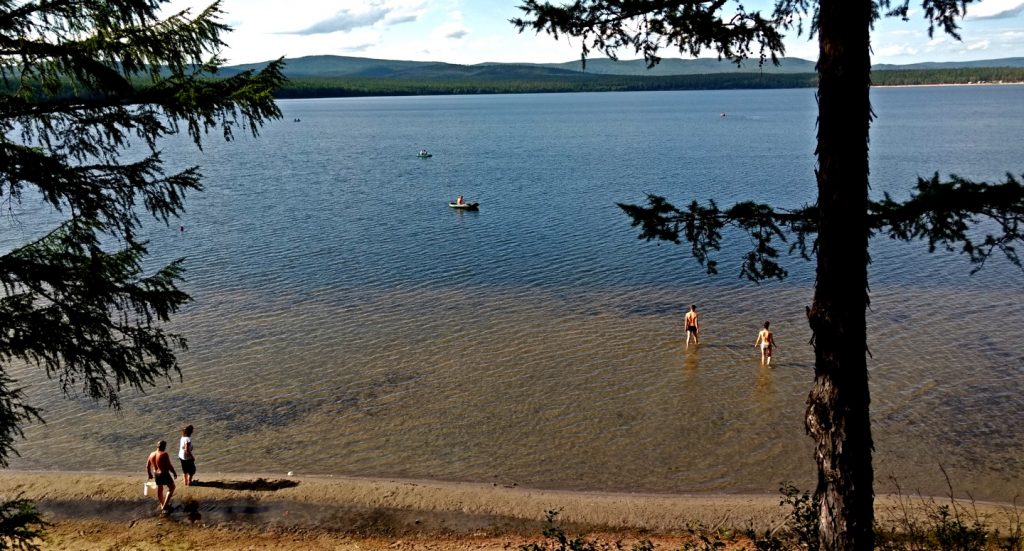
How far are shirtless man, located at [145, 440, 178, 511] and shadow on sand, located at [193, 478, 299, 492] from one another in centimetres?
83

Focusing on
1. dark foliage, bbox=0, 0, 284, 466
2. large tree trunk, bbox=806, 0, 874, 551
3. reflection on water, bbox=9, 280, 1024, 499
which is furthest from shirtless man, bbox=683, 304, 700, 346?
dark foliage, bbox=0, 0, 284, 466

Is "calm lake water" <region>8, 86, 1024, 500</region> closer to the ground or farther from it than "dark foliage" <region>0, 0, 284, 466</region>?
closer to the ground

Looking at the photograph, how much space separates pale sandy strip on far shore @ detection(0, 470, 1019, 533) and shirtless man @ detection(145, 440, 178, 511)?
0.81 ft

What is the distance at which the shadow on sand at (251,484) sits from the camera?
51.1 feet

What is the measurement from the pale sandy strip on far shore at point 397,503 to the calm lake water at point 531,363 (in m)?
0.69

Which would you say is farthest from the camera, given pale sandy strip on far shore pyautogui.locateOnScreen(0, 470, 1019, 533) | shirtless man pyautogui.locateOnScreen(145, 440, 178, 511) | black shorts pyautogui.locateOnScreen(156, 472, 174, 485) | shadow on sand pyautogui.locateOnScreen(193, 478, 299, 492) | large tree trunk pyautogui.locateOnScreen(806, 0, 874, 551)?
shadow on sand pyautogui.locateOnScreen(193, 478, 299, 492)

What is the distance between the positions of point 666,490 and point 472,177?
54.0m

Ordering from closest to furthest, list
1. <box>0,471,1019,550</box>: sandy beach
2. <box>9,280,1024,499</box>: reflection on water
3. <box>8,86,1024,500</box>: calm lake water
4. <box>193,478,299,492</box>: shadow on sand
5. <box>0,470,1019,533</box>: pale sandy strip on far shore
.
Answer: <box>0,471,1019,550</box>: sandy beach
<box>0,470,1019,533</box>: pale sandy strip on far shore
<box>193,478,299,492</box>: shadow on sand
<box>9,280,1024,499</box>: reflection on water
<box>8,86,1024,500</box>: calm lake water

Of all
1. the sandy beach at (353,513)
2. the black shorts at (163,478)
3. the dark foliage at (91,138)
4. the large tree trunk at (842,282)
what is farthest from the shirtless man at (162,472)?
the large tree trunk at (842,282)

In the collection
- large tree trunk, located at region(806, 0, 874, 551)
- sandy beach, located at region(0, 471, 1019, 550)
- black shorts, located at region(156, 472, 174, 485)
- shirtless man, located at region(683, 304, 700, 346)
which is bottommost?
sandy beach, located at region(0, 471, 1019, 550)

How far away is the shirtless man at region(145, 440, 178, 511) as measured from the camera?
1437 centimetres

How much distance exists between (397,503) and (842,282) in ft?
34.9

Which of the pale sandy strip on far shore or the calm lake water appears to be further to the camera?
the calm lake water

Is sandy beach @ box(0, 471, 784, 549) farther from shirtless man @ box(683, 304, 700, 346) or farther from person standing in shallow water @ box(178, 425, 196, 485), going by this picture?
shirtless man @ box(683, 304, 700, 346)
